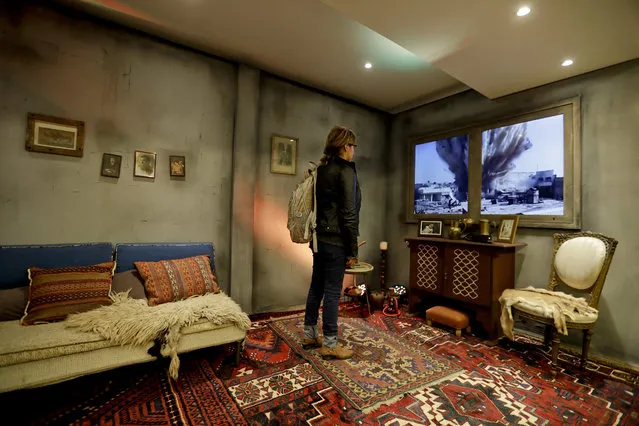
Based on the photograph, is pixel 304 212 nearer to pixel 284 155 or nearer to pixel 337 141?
pixel 337 141

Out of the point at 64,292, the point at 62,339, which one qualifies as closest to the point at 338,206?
the point at 62,339

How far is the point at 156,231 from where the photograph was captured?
2957 mm

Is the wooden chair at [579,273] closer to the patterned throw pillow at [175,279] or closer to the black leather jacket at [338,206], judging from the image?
the black leather jacket at [338,206]

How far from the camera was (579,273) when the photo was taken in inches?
101

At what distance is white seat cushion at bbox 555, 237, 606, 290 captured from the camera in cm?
248

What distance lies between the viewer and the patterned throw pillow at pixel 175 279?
240cm

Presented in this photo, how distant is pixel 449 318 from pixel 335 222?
1785mm

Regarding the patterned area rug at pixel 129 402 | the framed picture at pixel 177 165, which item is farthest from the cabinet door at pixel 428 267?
the framed picture at pixel 177 165

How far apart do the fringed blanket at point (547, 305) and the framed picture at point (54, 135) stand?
407cm

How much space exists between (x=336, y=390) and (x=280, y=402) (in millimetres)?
378

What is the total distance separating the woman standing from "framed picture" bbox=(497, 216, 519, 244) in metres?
1.89

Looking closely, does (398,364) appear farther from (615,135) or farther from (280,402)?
(615,135)

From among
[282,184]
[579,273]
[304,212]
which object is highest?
[282,184]

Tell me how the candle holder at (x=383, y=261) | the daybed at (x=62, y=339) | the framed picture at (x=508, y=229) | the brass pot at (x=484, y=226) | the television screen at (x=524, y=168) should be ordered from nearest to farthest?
the daybed at (x=62, y=339) < the television screen at (x=524, y=168) < the framed picture at (x=508, y=229) < the brass pot at (x=484, y=226) < the candle holder at (x=383, y=261)
